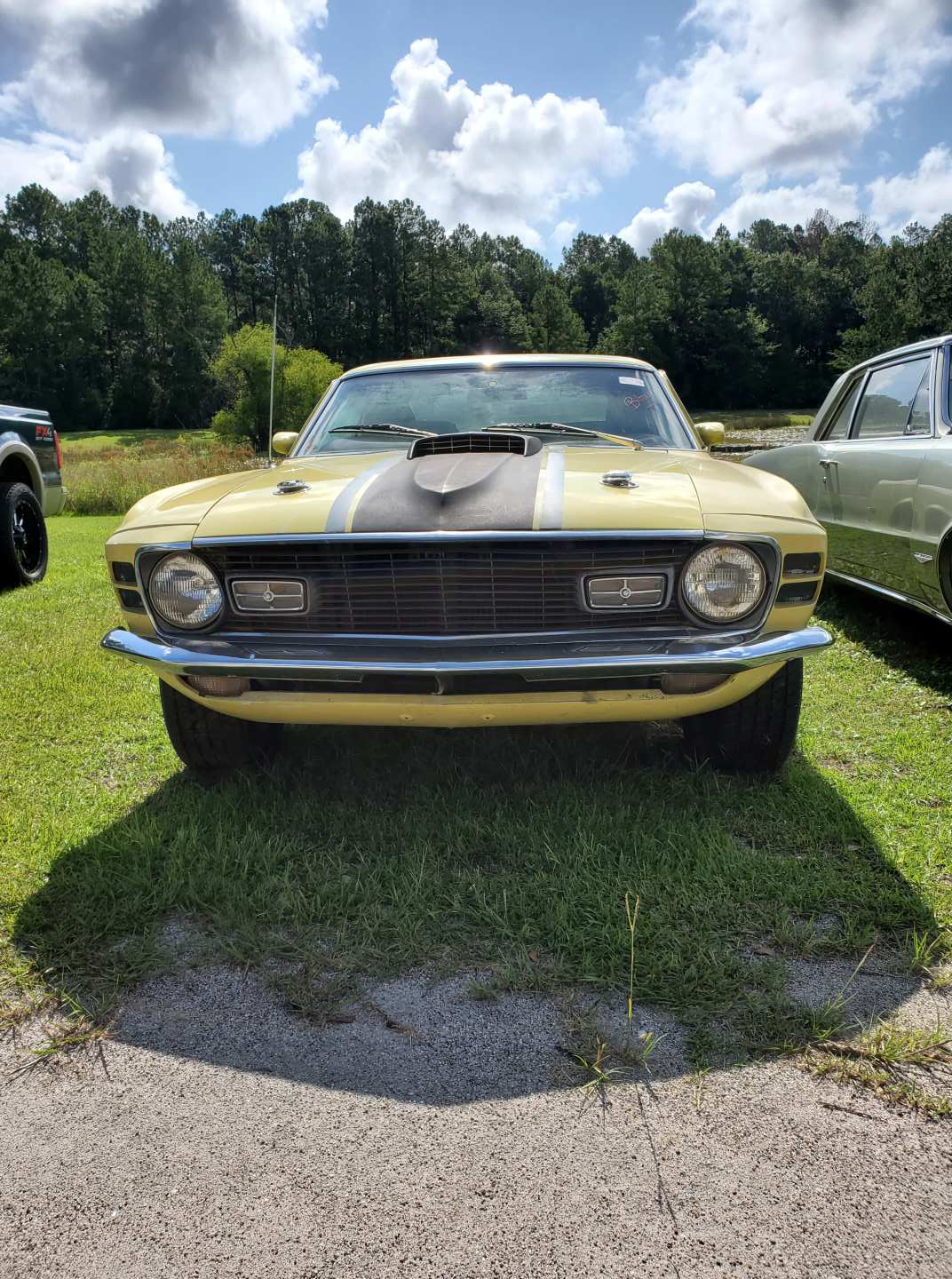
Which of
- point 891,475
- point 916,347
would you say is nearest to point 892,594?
point 891,475

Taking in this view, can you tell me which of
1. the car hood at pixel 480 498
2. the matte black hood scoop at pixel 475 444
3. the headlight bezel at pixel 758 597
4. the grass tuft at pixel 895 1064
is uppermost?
the matte black hood scoop at pixel 475 444

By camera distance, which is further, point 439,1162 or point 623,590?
→ point 623,590

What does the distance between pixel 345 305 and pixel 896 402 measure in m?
76.6

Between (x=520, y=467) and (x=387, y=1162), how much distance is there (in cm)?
174

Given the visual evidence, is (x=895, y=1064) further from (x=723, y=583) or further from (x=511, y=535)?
(x=511, y=535)

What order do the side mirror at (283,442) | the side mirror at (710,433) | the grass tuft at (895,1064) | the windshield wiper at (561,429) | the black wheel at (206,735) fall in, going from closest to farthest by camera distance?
1. the grass tuft at (895,1064)
2. the black wheel at (206,735)
3. the windshield wiper at (561,429)
4. the side mirror at (710,433)
5. the side mirror at (283,442)

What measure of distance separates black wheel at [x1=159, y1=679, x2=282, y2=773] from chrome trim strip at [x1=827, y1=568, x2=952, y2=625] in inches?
115

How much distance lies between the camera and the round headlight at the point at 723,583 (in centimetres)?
224

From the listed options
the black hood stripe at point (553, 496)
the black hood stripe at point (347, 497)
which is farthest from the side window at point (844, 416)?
the black hood stripe at point (347, 497)

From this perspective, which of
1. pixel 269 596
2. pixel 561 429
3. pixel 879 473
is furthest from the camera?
pixel 879 473

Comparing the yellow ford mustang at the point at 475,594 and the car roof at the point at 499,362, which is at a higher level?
the car roof at the point at 499,362

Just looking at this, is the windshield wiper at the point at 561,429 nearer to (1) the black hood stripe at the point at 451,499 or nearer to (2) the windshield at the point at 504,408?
(2) the windshield at the point at 504,408

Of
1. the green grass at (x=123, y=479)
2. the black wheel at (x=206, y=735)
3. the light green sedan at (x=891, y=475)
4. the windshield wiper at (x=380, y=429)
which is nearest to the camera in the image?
the black wheel at (x=206, y=735)

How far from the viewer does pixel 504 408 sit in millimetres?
3383
